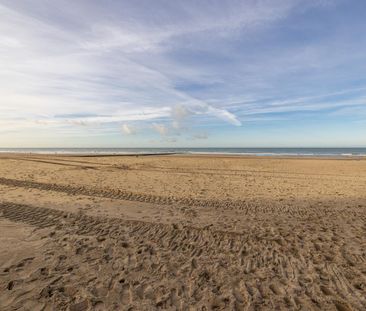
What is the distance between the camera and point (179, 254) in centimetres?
495

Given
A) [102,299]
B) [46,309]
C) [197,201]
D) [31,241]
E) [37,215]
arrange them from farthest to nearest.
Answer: [197,201] < [37,215] < [31,241] < [102,299] < [46,309]

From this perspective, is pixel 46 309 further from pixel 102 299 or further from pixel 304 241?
pixel 304 241

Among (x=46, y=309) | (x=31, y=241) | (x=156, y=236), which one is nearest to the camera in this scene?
(x=46, y=309)

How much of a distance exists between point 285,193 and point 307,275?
729cm

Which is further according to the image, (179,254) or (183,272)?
(179,254)

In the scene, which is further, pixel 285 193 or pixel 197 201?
pixel 285 193

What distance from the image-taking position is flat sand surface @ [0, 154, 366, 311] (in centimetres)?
359

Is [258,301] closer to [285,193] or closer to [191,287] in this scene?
[191,287]

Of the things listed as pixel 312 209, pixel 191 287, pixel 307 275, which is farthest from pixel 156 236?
pixel 312 209

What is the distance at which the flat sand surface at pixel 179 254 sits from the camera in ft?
11.8

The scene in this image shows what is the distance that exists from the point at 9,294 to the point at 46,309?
28.9 inches

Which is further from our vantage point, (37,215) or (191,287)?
(37,215)

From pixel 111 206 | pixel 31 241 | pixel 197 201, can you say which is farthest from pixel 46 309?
pixel 197 201

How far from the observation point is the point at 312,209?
27.6 ft
